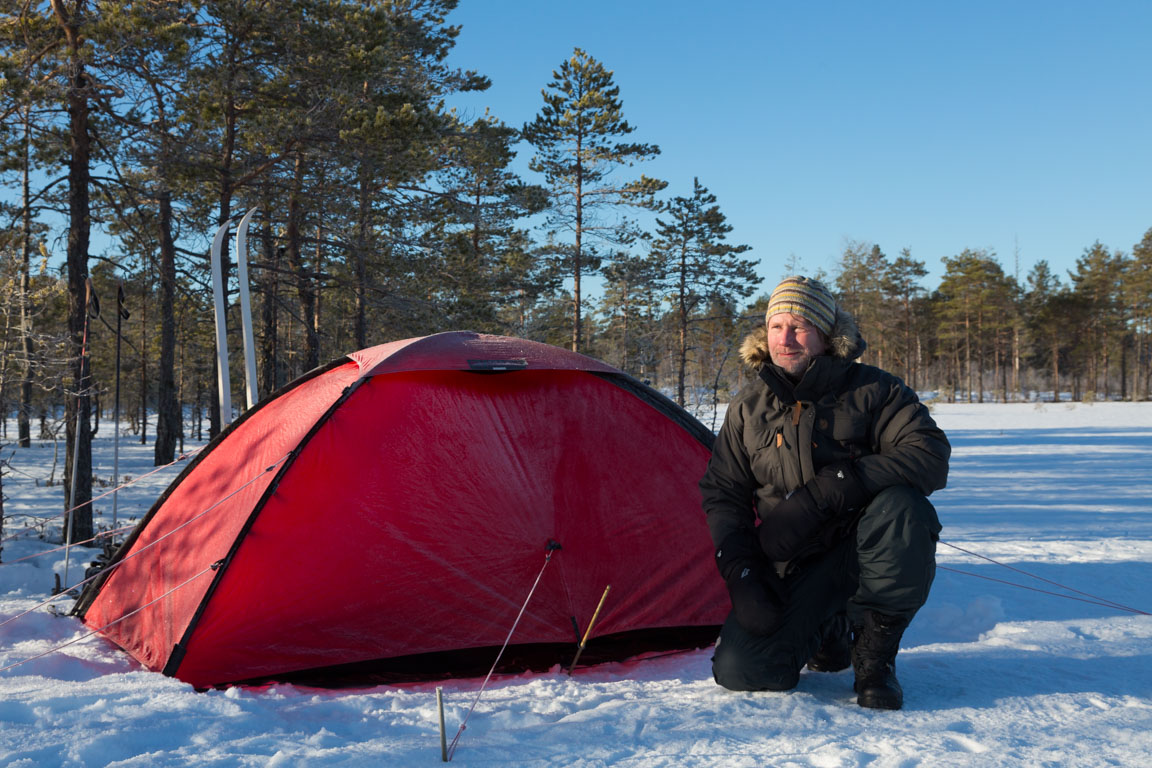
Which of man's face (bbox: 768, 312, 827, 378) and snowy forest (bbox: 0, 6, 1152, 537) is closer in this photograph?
man's face (bbox: 768, 312, 827, 378)

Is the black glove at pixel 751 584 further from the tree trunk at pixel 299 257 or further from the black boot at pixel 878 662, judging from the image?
the tree trunk at pixel 299 257

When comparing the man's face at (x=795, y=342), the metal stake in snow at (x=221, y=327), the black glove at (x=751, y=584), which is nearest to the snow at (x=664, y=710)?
the black glove at (x=751, y=584)

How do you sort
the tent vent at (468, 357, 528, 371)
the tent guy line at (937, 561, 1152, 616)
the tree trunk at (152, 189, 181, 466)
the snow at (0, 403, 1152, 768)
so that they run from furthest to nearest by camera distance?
the tree trunk at (152, 189, 181, 466)
the tent guy line at (937, 561, 1152, 616)
the tent vent at (468, 357, 528, 371)
the snow at (0, 403, 1152, 768)

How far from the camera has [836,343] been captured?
2.98 meters

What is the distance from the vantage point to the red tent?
3398mm

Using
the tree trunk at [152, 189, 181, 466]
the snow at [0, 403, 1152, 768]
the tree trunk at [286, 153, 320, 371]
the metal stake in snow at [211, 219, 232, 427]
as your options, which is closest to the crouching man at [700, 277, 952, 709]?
the snow at [0, 403, 1152, 768]

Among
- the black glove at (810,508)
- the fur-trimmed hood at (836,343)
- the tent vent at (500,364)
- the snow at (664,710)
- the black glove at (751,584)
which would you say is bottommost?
the snow at (664,710)

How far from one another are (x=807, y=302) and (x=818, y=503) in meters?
0.79

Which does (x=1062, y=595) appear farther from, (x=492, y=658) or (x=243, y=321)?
(x=243, y=321)

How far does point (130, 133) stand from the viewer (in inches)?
317

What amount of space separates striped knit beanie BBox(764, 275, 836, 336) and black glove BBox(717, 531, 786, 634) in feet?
2.93

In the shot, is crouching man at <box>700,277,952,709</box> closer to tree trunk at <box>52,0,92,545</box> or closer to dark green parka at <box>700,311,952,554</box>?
dark green parka at <box>700,311,952,554</box>

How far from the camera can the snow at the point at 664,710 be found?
2.27 m

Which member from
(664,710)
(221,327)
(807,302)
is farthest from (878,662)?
(221,327)
